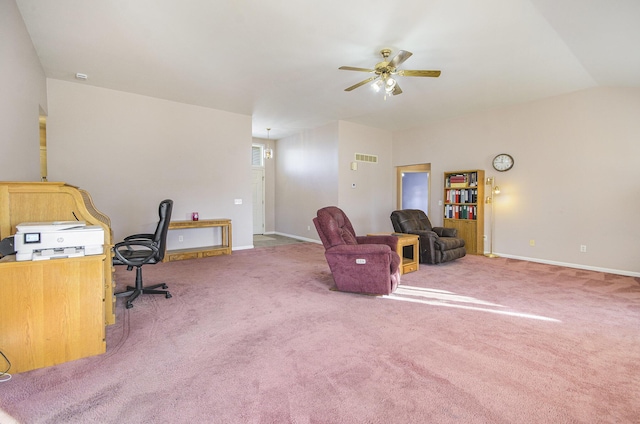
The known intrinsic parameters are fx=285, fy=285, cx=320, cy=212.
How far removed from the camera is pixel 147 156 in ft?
16.9

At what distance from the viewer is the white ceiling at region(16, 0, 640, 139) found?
2.70 m

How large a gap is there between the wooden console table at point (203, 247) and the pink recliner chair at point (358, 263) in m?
2.88

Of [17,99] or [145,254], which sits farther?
[145,254]

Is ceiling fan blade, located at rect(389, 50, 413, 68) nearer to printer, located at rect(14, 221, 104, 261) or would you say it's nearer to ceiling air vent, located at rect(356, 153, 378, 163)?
printer, located at rect(14, 221, 104, 261)

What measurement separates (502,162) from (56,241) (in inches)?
257

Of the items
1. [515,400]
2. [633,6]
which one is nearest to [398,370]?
[515,400]

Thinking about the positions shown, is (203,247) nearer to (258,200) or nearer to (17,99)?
(258,200)

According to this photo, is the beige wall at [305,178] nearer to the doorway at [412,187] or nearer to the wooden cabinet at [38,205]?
the doorway at [412,187]

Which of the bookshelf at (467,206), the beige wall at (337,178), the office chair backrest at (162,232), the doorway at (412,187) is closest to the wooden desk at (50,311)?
the office chair backrest at (162,232)

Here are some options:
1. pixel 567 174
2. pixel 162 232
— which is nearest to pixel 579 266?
pixel 567 174

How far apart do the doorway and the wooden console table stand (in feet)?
14.6

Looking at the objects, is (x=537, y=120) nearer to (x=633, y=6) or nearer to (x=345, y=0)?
(x=633, y=6)

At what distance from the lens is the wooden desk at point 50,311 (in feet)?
5.93

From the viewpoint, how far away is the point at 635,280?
3963 mm
